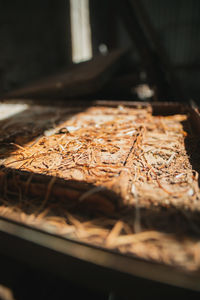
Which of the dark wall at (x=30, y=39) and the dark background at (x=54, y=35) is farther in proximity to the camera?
the dark background at (x=54, y=35)

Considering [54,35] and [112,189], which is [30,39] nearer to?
[54,35]

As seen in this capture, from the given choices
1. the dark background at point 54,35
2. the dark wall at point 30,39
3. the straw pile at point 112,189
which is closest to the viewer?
the straw pile at point 112,189

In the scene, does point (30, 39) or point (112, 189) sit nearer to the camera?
point (112, 189)

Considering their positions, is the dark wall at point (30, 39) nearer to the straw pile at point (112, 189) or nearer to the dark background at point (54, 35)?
the dark background at point (54, 35)

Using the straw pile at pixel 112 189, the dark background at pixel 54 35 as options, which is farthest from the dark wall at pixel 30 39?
the straw pile at pixel 112 189

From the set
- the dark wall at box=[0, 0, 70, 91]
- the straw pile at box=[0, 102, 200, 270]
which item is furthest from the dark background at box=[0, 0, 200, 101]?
the straw pile at box=[0, 102, 200, 270]

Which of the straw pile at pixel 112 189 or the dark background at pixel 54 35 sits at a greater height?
the dark background at pixel 54 35

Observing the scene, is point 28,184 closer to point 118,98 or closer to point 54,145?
point 54,145

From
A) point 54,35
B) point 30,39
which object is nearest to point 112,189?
point 30,39
